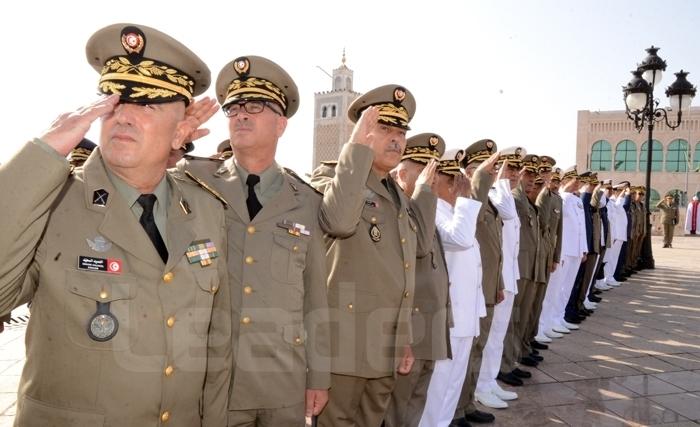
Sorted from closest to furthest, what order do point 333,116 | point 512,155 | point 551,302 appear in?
point 512,155 → point 551,302 → point 333,116

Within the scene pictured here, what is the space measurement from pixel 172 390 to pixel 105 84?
108 cm

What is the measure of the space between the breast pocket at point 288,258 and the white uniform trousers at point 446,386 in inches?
73.8

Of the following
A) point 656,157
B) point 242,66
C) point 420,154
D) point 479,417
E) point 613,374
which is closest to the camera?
point 242,66

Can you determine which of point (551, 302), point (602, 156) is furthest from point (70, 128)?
point (602, 156)

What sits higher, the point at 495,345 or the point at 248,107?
the point at 248,107

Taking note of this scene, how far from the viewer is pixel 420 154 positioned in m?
3.74

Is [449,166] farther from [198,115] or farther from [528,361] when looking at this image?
[528,361]

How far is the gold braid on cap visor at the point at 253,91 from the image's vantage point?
96.9 inches

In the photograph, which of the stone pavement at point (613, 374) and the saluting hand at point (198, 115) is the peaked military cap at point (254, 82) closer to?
the saluting hand at point (198, 115)

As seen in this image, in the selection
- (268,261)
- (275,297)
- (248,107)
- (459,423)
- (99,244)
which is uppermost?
(248,107)

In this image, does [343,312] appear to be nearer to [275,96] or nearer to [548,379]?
[275,96]

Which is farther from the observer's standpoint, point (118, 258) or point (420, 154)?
point (420, 154)

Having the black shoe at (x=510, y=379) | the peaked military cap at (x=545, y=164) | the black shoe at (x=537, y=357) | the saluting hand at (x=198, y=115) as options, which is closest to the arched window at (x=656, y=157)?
the peaked military cap at (x=545, y=164)

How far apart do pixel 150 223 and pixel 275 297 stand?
2.22 feet
